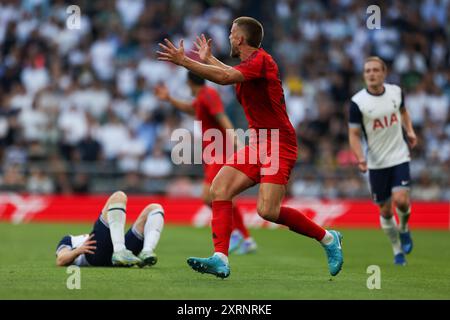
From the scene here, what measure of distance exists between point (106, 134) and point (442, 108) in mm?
9397

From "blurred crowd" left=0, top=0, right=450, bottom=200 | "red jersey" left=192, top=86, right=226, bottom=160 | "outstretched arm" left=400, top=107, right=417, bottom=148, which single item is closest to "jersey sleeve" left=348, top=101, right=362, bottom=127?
→ "outstretched arm" left=400, top=107, right=417, bottom=148

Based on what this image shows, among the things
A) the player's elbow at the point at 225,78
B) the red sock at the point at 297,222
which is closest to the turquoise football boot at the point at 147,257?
the red sock at the point at 297,222

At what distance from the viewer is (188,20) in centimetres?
2672

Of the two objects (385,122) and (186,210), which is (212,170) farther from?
(186,210)

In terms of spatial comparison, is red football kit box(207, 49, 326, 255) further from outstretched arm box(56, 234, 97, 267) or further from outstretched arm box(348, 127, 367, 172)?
outstretched arm box(348, 127, 367, 172)

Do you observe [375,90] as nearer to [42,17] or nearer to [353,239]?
[353,239]

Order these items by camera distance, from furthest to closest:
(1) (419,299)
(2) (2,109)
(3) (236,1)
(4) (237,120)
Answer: (3) (236,1) < (4) (237,120) < (2) (2,109) < (1) (419,299)

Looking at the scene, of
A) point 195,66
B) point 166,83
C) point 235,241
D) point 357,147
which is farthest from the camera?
point 166,83

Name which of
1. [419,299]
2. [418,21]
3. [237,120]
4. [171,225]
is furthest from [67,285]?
[418,21]

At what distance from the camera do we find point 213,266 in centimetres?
923

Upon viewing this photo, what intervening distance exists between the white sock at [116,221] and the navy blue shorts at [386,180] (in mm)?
4263

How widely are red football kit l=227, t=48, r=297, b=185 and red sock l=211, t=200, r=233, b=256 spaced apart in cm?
43

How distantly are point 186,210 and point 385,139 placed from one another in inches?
429

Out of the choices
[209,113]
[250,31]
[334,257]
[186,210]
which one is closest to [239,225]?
[209,113]
